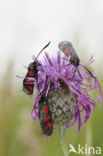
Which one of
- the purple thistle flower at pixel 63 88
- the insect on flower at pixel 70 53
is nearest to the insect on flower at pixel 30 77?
the purple thistle flower at pixel 63 88

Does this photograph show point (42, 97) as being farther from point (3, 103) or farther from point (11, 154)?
point (11, 154)

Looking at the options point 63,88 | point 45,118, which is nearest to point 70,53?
point 63,88

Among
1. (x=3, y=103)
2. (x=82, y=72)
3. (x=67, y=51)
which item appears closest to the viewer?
(x=67, y=51)

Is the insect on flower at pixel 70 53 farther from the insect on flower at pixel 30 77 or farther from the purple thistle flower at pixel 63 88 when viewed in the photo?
the insect on flower at pixel 30 77

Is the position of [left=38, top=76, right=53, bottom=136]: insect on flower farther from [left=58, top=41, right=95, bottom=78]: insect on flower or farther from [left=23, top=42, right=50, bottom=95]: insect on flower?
[left=58, top=41, right=95, bottom=78]: insect on flower

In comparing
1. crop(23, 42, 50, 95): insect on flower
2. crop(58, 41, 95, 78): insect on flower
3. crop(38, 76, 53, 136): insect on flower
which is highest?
crop(58, 41, 95, 78): insect on flower

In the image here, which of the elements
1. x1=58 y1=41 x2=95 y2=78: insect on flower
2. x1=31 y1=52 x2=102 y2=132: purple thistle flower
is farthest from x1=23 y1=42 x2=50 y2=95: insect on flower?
x1=58 y1=41 x2=95 y2=78: insect on flower

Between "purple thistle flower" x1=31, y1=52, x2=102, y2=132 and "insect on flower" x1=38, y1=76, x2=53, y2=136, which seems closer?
"insect on flower" x1=38, y1=76, x2=53, y2=136

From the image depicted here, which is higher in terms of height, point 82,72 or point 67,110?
point 82,72

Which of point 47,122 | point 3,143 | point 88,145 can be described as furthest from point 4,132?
point 47,122
